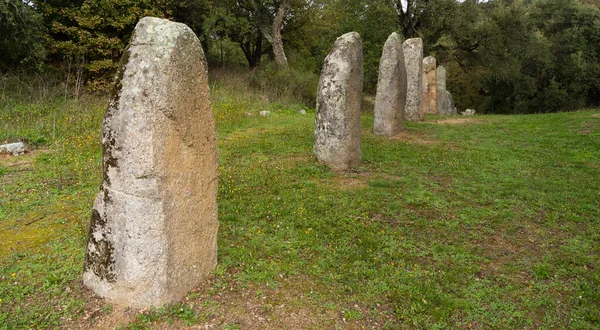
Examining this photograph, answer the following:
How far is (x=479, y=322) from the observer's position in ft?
14.1

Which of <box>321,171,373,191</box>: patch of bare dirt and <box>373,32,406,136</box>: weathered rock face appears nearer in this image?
<box>321,171,373,191</box>: patch of bare dirt

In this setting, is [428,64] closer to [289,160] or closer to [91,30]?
[289,160]

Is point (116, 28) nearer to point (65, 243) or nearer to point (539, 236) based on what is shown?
point (65, 243)

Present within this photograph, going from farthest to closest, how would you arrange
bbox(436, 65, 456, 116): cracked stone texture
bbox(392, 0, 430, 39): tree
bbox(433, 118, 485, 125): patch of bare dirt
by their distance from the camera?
bbox(392, 0, 430, 39): tree → bbox(436, 65, 456, 116): cracked stone texture → bbox(433, 118, 485, 125): patch of bare dirt

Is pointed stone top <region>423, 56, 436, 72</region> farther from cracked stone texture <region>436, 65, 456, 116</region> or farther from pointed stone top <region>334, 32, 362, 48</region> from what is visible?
pointed stone top <region>334, 32, 362, 48</region>

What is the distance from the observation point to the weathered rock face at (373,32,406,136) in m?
12.9

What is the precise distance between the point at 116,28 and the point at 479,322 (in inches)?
696

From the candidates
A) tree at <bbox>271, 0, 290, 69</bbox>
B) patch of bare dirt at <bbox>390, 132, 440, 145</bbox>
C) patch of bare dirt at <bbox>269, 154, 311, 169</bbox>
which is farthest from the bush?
patch of bare dirt at <bbox>269, 154, 311, 169</bbox>

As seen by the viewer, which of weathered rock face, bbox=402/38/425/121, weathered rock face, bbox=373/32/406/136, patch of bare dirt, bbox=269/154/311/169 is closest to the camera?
patch of bare dirt, bbox=269/154/311/169

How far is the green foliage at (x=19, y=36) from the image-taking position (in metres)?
13.1

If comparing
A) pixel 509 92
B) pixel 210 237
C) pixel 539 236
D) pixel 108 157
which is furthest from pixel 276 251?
pixel 509 92

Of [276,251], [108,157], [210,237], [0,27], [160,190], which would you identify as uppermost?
[0,27]

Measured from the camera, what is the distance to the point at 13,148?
898 cm

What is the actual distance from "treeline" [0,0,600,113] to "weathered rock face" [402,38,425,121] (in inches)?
264
